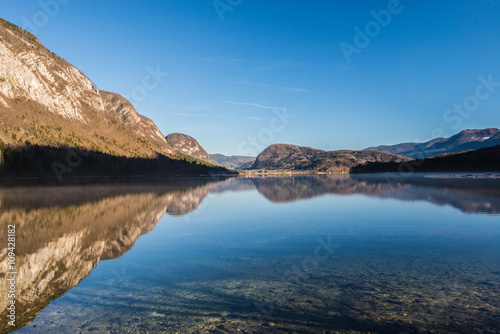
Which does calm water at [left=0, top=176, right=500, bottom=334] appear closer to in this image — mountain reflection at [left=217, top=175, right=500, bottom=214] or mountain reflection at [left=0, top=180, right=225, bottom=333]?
mountain reflection at [left=0, top=180, right=225, bottom=333]

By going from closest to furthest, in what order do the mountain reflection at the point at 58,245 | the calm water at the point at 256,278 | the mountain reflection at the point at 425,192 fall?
the calm water at the point at 256,278
the mountain reflection at the point at 58,245
the mountain reflection at the point at 425,192

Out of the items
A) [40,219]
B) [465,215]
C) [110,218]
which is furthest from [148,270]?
[465,215]

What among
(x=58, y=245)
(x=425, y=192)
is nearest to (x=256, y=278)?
(x=58, y=245)

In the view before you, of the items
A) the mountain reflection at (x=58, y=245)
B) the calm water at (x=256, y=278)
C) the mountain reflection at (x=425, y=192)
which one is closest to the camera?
the calm water at (x=256, y=278)

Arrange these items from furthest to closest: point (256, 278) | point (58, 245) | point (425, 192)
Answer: point (425, 192), point (58, 245), point (256, 278)

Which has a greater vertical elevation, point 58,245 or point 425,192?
point 425,192

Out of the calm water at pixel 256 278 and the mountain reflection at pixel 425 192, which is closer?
the calm water at pixel 256 278

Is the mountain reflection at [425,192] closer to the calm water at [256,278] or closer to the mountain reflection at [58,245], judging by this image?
the calm water at [256,278]

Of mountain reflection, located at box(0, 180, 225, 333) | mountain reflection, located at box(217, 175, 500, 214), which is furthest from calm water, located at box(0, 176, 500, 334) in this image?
mountain reflection, located at box(217, 175, 500, 214)

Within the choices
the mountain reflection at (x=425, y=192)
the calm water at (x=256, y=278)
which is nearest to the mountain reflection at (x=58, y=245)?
the calm water at (x=256, y=278)

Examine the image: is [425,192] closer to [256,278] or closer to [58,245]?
[256,278]

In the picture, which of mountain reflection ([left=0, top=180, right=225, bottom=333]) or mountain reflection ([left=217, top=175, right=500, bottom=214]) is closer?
mountain reflection ([left=0, top=180, right=225, bottom=333])

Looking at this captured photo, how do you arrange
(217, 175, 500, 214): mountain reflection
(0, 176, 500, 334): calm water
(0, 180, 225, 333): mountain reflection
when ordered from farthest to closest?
1. (217, 175, 500, 214): mountain reflection
2. (0, 180, 225, 333): mountain reflection
3. (0, 176, 500, 334): calm water

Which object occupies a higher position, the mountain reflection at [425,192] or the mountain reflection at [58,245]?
the mountain reflection at [425,192]
